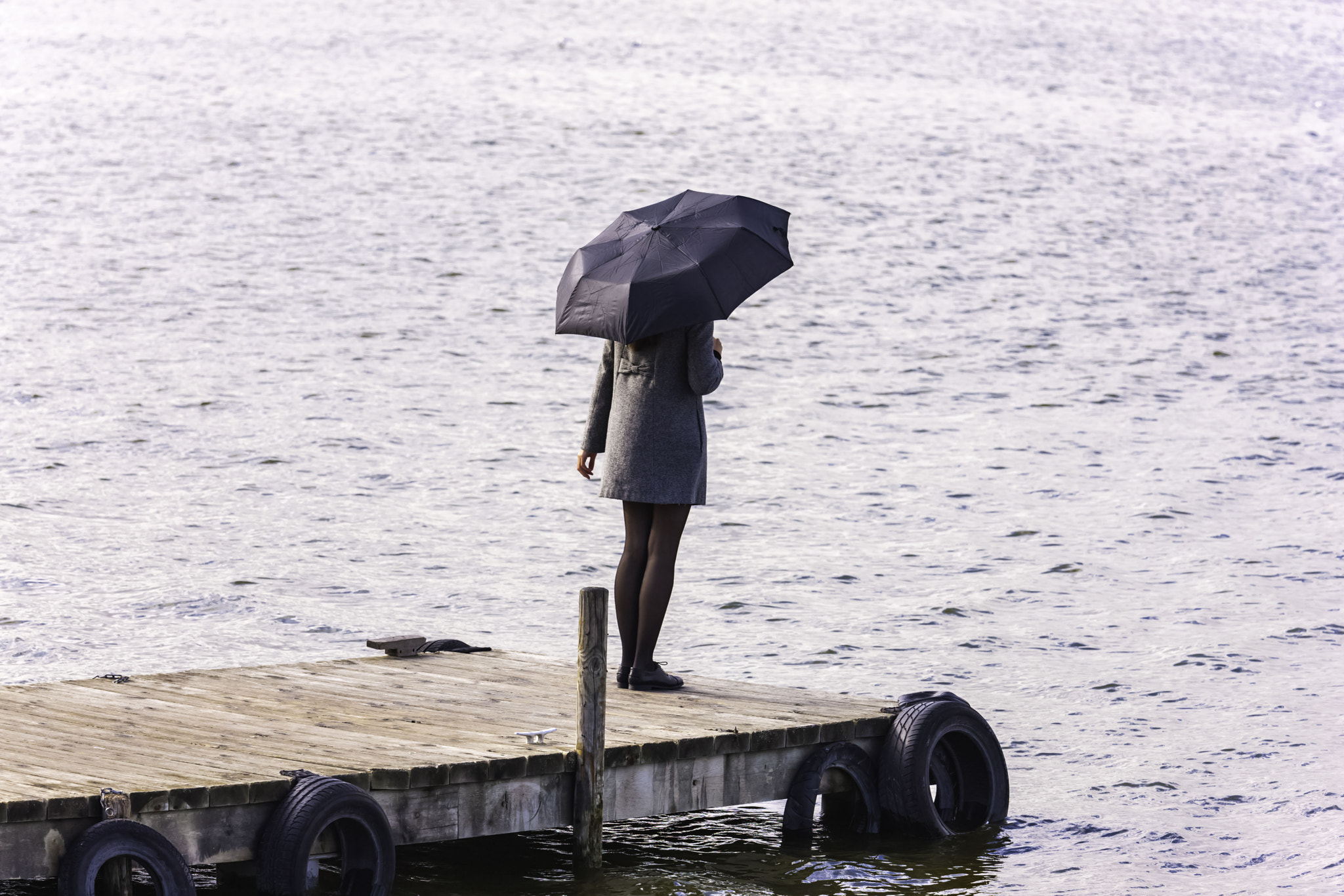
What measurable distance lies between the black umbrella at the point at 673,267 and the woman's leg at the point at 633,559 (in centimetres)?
73

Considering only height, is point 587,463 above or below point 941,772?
above

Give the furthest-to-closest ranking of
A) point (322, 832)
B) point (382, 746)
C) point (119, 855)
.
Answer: point (382, 746) → point (322, 832) → point (119, 855)

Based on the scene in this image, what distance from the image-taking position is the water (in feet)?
33.1

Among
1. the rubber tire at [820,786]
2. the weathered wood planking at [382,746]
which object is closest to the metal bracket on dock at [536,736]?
the weathered wood planking at [382,746]

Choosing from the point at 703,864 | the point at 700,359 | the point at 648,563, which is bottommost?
the point at 703,864

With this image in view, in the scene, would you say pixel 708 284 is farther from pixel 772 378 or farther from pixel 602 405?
pixel 772 378

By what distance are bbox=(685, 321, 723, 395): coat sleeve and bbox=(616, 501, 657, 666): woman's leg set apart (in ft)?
1.78

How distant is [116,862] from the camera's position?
5320 mm

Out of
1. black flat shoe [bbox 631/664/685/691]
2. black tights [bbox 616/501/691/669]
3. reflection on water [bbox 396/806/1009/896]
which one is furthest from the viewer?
black flat shoe [bbox 631/664/685/691]

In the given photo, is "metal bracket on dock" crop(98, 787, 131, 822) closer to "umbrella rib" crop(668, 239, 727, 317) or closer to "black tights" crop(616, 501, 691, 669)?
"black tights" crop(616, 501, 691, 669)

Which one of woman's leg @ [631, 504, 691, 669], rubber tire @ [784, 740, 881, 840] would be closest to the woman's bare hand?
woman's leg @ [631, 504, 691, 669]

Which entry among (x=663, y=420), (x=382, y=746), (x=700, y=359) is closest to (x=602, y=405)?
(x=663, y=420)

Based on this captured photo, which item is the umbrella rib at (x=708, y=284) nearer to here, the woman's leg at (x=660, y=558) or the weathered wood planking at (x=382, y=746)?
the woman's leg at (x=660, y=558)

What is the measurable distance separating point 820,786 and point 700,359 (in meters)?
1.80
